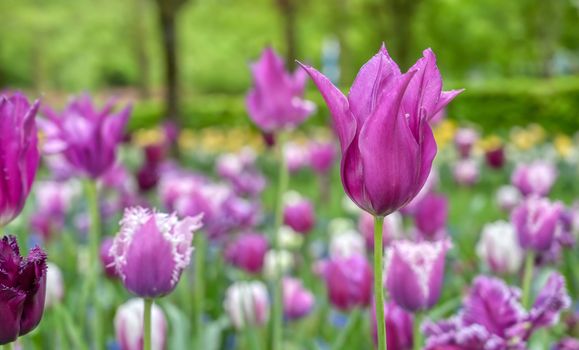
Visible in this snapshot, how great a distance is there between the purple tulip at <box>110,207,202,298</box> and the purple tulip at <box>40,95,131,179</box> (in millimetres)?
706

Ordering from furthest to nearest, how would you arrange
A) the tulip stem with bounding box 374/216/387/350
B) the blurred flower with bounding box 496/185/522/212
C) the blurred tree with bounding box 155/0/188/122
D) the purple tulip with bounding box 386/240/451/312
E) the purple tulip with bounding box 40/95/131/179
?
the blurred tree with bounding box 155/0/188/122, the blurred flower with bounding box 496/185/522/212, the purple tulip with bounding box 40/95/131/179, the purple tulip with bounding box 386/240/451/312, the tulip stem with bounding box 374/216/387/350

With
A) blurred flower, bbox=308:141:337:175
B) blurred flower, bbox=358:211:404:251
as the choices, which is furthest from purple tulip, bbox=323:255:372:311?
blurred flower, bbox=308:141:337:175

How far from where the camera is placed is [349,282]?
76.2 inches

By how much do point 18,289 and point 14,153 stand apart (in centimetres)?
20

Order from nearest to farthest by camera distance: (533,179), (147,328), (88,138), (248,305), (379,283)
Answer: (379,283) < (147,328) < (88,138) < (248,305) < (533,179)

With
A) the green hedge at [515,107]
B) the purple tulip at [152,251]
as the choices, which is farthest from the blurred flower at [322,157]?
the green hedge at [515,107]

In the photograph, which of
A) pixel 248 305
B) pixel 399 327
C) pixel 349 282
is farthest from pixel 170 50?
pixel 399 327

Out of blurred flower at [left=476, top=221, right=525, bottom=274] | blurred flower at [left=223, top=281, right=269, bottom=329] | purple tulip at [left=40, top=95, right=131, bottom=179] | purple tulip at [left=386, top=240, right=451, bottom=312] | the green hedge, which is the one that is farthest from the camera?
the green hedge

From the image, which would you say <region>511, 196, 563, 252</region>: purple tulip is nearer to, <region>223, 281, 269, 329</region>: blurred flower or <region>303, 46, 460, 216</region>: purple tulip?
<region>223, 281, 269, 329</region>: blurred flower

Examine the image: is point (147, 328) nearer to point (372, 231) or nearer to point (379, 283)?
point (379, 283)

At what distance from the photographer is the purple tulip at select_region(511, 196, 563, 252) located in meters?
1.55

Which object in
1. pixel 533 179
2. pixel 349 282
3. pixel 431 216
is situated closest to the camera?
pixel 349 282

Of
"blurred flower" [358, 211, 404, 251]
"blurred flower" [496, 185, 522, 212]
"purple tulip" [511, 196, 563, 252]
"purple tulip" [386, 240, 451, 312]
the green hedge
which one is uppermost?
the green hedge

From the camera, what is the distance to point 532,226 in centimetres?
156
